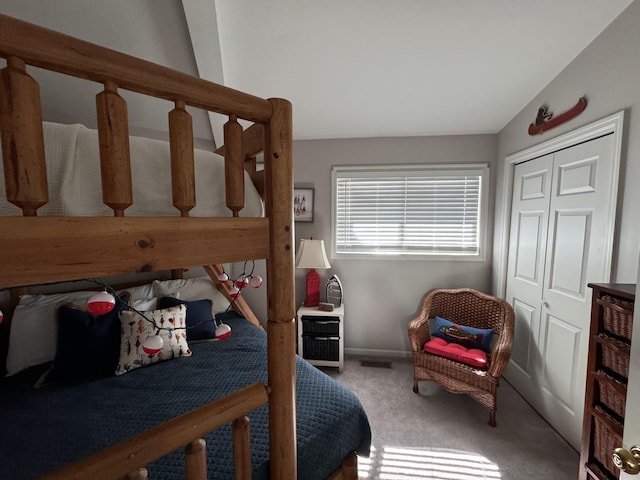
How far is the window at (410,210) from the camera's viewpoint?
8.86 feet

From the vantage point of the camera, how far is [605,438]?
121 cm

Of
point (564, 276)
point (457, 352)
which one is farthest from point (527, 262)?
point (457, 352)

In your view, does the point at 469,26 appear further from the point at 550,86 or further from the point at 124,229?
the point at 124,229

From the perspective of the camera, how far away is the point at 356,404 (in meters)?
1.29

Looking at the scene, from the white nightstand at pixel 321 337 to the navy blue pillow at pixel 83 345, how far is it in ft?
4.71

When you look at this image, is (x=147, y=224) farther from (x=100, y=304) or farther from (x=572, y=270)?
(x=572, y=270)

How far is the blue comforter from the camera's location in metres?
0.96

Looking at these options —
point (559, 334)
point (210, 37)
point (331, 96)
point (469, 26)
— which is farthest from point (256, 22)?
point (559, 334)

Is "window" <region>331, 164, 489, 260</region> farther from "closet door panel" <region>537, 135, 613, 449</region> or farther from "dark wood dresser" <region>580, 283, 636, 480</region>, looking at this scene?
"dark wood dresser" <region>580, 283, 636, 480</region>

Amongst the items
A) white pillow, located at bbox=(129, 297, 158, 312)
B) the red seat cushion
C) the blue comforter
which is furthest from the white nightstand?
white pillow, located at bbox=(129, 297, 158, 312)

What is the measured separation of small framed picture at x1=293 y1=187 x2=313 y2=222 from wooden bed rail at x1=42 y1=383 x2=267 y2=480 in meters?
2.20

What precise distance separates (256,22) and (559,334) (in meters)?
2.80

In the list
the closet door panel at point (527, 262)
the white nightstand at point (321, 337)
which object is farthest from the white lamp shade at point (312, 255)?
the closet door panel at point (527, 262)

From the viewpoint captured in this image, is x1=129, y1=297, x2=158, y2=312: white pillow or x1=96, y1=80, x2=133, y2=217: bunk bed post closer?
x1=96, y1=80, x2=133, y2=217: bunk bed post
